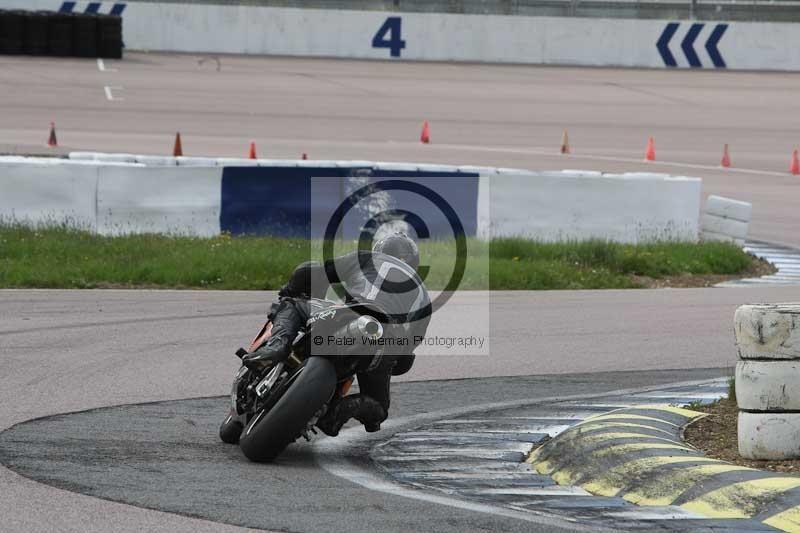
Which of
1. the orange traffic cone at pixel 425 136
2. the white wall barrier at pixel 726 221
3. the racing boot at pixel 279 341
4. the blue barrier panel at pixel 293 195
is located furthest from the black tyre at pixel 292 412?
the orange traffic cone at pixel 425 136

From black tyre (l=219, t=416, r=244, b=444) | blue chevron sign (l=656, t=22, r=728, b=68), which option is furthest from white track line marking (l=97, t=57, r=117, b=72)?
black tyre (l=219, t=416, r=244, b=444)

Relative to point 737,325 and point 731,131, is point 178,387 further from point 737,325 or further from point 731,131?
point 731,131

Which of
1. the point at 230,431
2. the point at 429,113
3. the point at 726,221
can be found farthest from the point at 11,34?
the point at 230,431

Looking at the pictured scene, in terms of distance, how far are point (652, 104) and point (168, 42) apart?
17.3m

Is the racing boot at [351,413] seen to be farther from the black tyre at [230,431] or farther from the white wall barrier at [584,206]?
the white wall barrier at [584,206]

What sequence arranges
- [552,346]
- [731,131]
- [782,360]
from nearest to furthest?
[782,360] → [552,346] → [731,131]

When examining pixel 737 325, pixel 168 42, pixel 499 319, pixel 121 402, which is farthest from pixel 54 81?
pixel 737 325

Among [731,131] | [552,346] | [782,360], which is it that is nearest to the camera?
[782,360]

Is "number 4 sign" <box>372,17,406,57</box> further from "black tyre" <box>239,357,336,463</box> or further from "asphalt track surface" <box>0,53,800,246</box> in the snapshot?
"black tyre" <box>239,357,336,463</box>

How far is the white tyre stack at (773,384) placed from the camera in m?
6.98

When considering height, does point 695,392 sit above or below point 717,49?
below

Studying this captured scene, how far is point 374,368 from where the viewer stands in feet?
24.4

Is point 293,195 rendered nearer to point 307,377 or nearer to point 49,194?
point 49,194

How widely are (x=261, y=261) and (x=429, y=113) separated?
20.1 m
